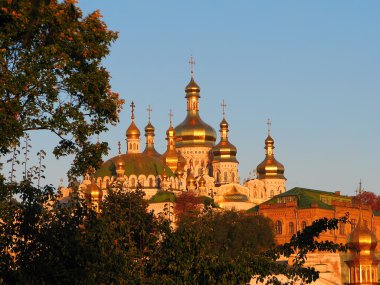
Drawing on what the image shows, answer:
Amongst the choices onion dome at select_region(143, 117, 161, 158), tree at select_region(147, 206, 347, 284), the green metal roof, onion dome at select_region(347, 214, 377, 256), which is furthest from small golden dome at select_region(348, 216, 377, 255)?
onion dome at select_region(143, 117, 161, 158)

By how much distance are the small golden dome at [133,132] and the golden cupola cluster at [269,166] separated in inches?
569

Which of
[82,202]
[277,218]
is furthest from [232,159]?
[82,202]

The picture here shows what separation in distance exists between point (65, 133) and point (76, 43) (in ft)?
5.05

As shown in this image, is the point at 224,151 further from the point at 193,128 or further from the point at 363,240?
the point at 363,240

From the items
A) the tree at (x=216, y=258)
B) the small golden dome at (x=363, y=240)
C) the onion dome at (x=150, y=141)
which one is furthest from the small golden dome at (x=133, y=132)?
the tree at (x=216, y=258)

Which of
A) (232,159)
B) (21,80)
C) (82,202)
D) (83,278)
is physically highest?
(232,159)

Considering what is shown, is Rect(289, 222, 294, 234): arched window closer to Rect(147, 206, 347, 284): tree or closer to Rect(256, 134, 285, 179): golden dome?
Rect(256, 134, 285, 179): golden dome

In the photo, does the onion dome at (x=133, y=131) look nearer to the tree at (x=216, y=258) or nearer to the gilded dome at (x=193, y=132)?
the gilded dome at (x=193, y=132)

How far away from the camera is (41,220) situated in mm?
23609

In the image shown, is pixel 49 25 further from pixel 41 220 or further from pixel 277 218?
pixel 277 218

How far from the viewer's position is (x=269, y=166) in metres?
109

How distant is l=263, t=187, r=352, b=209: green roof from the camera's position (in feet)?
299

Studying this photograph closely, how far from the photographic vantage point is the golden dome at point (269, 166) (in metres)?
109

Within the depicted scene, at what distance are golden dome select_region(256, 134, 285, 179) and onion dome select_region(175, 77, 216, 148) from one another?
217 inches
